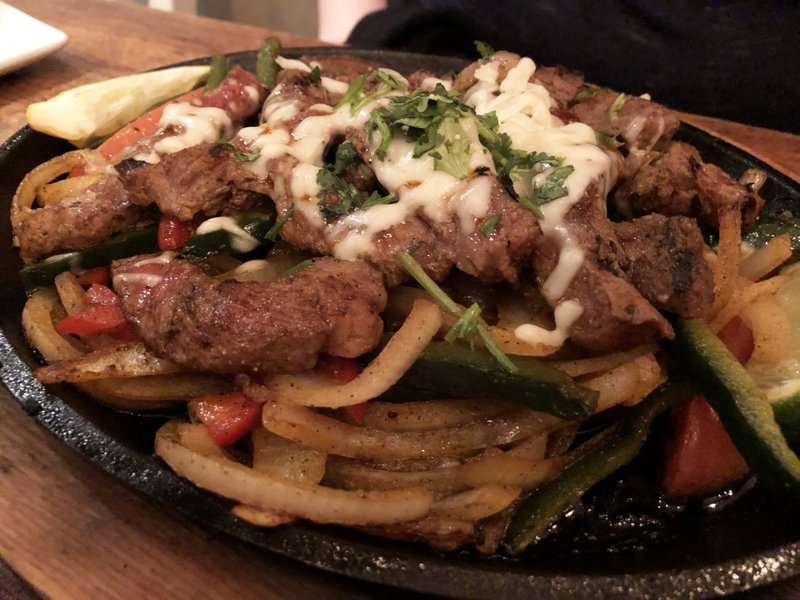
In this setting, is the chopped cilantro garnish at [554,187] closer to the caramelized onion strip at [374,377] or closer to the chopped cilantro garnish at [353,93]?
the caramelized onion strip at [374,377]

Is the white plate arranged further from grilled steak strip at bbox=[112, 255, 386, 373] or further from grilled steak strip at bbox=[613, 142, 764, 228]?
grilled steak strip at bbox=[613, 142, 764, 228]

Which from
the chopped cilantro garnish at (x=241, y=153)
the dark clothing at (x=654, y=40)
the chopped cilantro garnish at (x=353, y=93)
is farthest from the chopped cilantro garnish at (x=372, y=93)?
the dark clothing at (x=654, y=40)

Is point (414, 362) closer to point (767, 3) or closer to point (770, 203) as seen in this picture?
point (770, 203)

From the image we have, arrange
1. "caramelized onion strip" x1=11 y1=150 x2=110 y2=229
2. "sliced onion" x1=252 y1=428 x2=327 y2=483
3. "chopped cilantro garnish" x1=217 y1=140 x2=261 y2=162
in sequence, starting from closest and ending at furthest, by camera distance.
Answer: "sliced onion" x1=252 y1=428 x2=327 y2=483, "chopped cilantro garnish" x1=217 y1=140 x2=261 y2=162, "caramelized onion strip" x1=11 y1=150 x2=110 y2=229

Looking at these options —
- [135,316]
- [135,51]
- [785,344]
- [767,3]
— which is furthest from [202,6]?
[785,344]

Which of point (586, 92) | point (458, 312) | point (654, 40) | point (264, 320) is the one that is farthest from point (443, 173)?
point (654, 40)

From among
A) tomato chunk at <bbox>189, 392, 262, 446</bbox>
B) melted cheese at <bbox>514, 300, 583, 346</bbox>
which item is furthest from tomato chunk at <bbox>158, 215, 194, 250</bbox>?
melted cheese at <bbox>514, 300, 583, 346</bbox>
